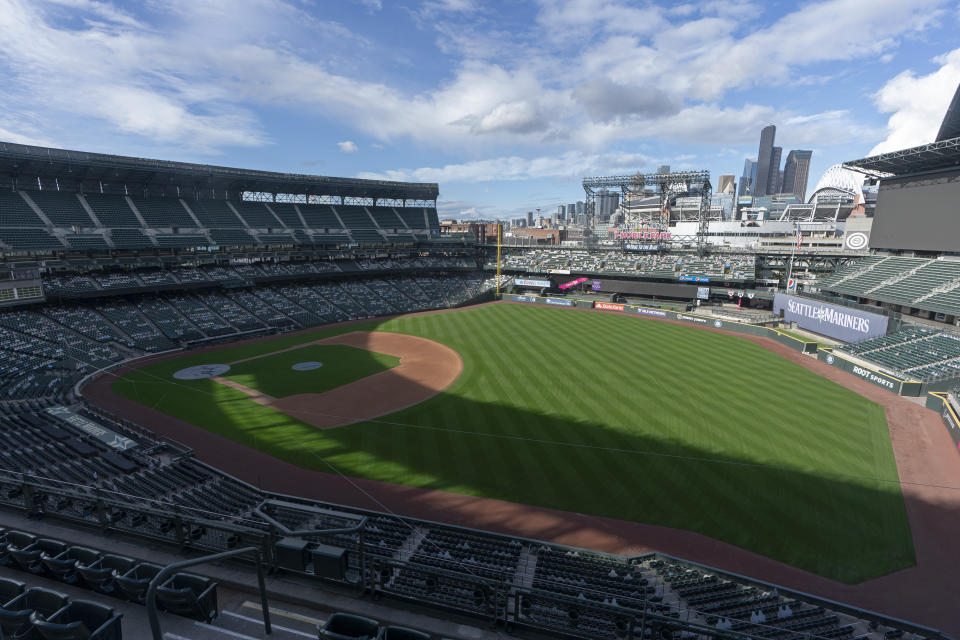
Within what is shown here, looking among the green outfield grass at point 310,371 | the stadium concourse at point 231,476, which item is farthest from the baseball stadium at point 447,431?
the green outfield grass at point 310,371

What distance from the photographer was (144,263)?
5097 cm

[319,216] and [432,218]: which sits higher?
[432,218]

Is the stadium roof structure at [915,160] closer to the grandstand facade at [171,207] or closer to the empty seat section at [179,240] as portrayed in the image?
the grandstand facade at [171,207]

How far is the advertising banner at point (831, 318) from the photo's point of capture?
3922 cm

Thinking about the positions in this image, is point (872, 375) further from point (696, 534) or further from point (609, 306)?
point (609, 306)

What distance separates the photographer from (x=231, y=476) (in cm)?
1967

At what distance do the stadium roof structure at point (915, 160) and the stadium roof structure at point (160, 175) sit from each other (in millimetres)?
65227

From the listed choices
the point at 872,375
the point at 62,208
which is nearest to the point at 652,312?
the point at 872,375

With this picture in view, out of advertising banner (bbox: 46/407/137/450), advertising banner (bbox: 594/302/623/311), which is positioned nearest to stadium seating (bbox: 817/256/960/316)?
advertising banner (bbox: 594/302/623/311)

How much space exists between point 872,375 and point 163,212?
7787 cm

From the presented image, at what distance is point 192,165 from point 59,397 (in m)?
39.1

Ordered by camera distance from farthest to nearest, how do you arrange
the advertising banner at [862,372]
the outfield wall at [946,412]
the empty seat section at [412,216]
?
the empty seat section at [412,216], the advertising banner at [862,372], the outfield wall at [946,412]

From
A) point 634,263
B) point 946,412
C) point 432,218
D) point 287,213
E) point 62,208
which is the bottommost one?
point 946,412

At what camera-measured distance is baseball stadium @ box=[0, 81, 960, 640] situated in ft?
23.8
